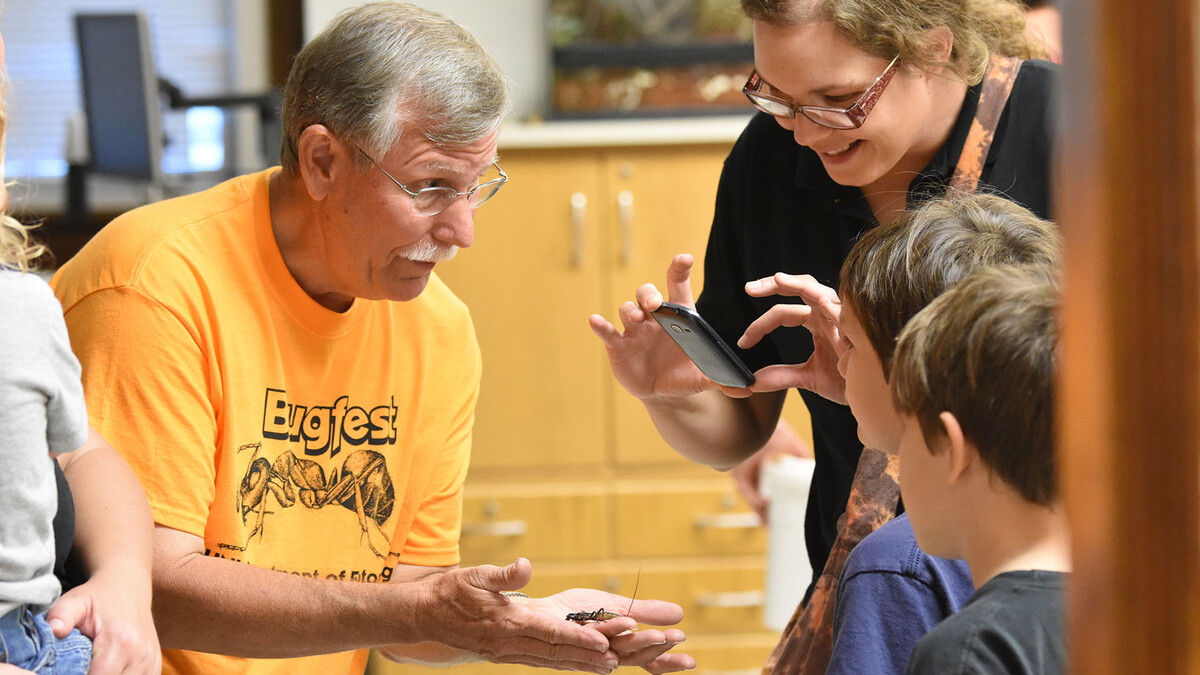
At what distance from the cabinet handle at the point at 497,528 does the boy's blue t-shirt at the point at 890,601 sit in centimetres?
220

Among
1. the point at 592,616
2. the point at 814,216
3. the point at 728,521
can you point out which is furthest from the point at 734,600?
the point at 592,616

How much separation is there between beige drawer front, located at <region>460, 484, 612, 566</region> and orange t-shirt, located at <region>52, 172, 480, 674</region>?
1.67 m

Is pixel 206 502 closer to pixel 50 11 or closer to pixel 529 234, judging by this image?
pixel 529 234

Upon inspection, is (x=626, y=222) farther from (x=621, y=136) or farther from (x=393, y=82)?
(x=393, y=82)

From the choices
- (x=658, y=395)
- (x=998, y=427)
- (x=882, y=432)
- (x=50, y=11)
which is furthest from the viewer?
(x=50, y=11)

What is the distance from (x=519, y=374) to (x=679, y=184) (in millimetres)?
655

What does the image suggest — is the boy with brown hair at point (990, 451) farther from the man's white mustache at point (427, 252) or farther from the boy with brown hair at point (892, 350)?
the man's white mustache at point (427, 252)

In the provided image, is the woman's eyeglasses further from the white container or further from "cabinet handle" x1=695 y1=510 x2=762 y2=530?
"cabinet handle" x1=695 y1=510 x2=762 y2=530

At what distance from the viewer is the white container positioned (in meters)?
2.17

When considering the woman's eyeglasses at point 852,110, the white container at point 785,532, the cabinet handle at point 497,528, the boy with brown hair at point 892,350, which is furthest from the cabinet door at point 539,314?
the boy with brown hair at point 892,350

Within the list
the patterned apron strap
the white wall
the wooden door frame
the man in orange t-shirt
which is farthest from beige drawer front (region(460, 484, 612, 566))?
the wooden door frame

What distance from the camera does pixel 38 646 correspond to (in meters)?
0.87

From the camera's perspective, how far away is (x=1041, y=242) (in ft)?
3.26

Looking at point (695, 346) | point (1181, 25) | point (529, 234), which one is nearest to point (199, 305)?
point (695, 346)
